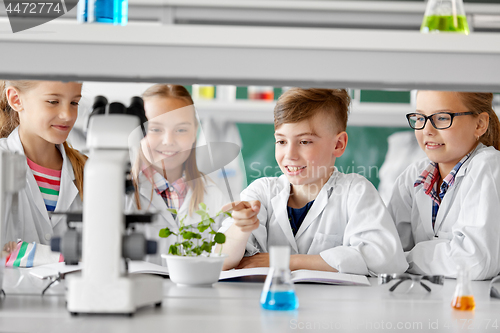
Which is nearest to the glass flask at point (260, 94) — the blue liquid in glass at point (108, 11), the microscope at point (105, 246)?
the blue liquid in glass at point (108, 11)

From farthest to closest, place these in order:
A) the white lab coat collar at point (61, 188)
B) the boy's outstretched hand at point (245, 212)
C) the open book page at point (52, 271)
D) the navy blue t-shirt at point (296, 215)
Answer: the navy blue t-shirt at point (296, 215), the white lab coat collar at point (61, 188), the boy's outstretched hand at point (245, 212), the open book page at point (52, 271)

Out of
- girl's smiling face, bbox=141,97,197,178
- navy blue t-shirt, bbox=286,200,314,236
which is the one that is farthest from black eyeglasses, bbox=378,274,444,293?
girl's smiling face, bbox=141,97,197,178

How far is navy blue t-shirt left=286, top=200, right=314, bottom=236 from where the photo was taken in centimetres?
163

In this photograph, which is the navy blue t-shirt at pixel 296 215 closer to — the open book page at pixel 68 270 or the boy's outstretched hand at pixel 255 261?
the boy's outstretched hand at pixel 255 261

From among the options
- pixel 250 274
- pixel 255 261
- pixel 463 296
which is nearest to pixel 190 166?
pixel 255 261

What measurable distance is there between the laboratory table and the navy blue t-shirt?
739 millimetres

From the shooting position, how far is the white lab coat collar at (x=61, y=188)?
1.52m

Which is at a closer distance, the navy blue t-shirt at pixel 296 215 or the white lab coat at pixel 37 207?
the white lab coat at pixel 37 207

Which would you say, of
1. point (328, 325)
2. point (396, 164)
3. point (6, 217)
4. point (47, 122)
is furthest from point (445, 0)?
point (396, 164)

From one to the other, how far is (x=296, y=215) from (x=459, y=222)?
0.54 meters

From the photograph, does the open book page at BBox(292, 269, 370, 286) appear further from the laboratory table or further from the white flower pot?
the white flower pot

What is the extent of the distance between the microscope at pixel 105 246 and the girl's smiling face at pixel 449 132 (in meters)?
1.30

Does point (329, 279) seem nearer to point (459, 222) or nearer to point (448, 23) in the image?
point (448, 23)

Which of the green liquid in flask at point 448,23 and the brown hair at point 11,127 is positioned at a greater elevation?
the green liquid in flask at point 448,23
